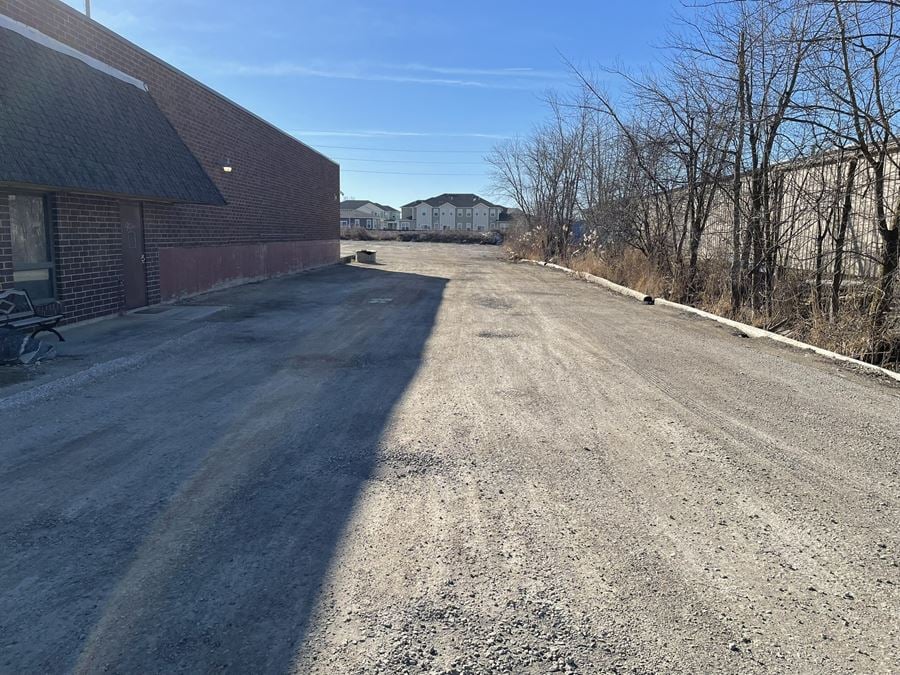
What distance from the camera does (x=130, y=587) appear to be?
10.2 feet

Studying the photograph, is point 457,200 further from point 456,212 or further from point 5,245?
point 5,245

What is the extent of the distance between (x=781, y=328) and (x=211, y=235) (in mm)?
14419

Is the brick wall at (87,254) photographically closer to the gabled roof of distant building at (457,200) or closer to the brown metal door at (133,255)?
the brown metal door at (133,255)

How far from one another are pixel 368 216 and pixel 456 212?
65.9 ft

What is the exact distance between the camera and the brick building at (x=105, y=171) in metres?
8.89

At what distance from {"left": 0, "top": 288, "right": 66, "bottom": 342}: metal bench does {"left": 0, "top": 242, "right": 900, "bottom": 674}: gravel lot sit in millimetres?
959

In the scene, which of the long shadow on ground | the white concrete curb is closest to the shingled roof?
the long shadow on ground

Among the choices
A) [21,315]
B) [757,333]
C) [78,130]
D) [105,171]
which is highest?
[78,130]

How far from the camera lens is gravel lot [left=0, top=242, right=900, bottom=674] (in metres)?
2.74

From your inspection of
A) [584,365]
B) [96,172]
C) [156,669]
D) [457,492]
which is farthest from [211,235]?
[156,669]

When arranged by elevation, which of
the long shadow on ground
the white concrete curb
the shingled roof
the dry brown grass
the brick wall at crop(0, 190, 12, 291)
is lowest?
the long shadow on ground

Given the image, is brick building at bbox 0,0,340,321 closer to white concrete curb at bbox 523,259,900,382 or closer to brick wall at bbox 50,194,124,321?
brick wall at bbox 50,194,124,321

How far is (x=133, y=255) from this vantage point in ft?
42.4

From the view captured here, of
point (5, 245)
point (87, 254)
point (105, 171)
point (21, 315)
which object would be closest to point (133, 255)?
point (87, 254)
